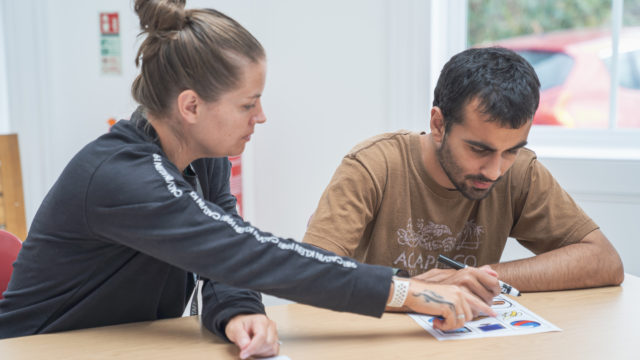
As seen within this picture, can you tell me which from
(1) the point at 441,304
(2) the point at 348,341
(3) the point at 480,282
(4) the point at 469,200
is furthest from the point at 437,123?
(2) the point at 348,341

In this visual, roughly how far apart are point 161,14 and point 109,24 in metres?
1.79

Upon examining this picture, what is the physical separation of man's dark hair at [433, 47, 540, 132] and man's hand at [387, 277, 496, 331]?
1.51 ft

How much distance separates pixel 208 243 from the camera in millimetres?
1056

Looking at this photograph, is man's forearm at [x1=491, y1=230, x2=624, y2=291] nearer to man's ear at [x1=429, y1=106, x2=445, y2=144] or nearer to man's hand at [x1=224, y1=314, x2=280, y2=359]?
man's ear at [x1=429, y1=106, x2=445, y2=144]

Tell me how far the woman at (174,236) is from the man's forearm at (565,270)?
0.28 m

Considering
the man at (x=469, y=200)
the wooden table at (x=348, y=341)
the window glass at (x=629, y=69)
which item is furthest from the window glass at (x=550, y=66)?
the wooden table at (x=348, y=341)

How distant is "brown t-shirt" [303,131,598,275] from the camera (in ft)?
5.12

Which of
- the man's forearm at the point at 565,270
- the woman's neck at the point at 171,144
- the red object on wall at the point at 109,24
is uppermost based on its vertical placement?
the red object on wall at the point at 109,24

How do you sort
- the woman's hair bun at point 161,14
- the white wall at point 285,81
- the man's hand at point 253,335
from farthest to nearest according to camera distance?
the white wall at point 285,81 → the woman's hair bun at point 161,14 → the man's hand at point 253,335

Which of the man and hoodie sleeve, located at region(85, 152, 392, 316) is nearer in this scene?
hoodie sleeve, located at region(85, 152, 392, 316)

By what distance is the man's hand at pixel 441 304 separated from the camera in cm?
115

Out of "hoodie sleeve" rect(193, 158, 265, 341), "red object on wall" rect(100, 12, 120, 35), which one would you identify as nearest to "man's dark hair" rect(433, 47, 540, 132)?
"hoodie sleeve" rect(193, 158, 265, 341)

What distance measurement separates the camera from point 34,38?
9.07 feet

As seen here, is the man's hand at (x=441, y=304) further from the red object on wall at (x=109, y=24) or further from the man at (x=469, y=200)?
the red object on wall at (x=109, y=24)
